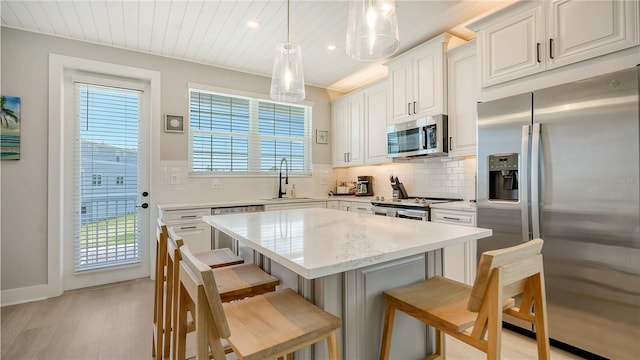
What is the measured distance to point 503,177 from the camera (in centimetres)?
221

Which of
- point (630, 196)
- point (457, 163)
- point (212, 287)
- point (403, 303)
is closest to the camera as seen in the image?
point (212, 287)

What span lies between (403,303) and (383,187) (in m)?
3.16

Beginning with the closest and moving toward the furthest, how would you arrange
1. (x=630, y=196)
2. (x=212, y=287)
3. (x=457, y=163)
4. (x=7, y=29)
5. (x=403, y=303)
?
1. (x=212, y=287)
2. (x=403, y=303)
3. (x=630, y=196)
4. (x=7, y=29)
5. (x=457, y=163)

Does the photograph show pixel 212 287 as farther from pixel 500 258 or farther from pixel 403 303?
pixel 500 258

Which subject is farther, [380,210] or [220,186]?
[220,186]

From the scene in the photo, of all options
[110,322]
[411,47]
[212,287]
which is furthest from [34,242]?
[411,47]

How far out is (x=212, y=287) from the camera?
84cm

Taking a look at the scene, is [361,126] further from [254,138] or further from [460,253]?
[460,253]

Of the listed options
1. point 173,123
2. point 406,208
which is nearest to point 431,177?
point 406,208

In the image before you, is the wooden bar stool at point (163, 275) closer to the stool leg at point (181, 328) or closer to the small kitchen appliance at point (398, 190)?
the stool leg at point (181, 328)

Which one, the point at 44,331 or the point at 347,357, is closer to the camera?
the point at 347,357

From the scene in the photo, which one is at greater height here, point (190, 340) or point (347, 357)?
point (347, 357)

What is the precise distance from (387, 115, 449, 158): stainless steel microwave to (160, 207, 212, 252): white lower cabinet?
93.7 inches

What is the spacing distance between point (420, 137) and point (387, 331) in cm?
241
